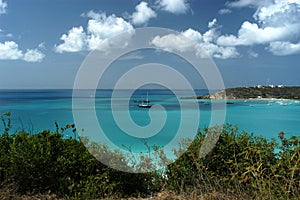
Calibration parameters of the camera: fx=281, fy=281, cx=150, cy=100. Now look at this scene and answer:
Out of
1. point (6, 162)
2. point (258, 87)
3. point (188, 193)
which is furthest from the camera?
point (258, 87)

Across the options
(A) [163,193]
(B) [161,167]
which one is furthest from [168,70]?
(A) [163,193]

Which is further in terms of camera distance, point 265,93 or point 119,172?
point 265,93

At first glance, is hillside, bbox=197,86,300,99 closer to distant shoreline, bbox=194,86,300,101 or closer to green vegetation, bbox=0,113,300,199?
distant shoreline, bbox=194,86,300,101

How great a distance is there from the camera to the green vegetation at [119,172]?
3.56 metres

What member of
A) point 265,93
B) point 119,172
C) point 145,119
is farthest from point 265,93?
point 119,172

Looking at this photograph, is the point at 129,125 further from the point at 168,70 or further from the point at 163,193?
the point at 163,193

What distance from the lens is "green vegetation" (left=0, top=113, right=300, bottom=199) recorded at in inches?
140

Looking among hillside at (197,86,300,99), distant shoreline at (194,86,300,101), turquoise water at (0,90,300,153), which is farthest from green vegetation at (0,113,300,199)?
hillside at (197,86,300,99)

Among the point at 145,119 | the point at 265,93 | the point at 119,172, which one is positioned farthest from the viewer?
the point at 265,93

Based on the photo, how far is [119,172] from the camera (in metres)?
3.96

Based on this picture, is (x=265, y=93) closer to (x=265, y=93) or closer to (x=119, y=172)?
(x=265, y=93)

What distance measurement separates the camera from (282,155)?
12.0 feet

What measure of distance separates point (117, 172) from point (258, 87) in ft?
351

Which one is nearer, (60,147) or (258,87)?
(60,147)
